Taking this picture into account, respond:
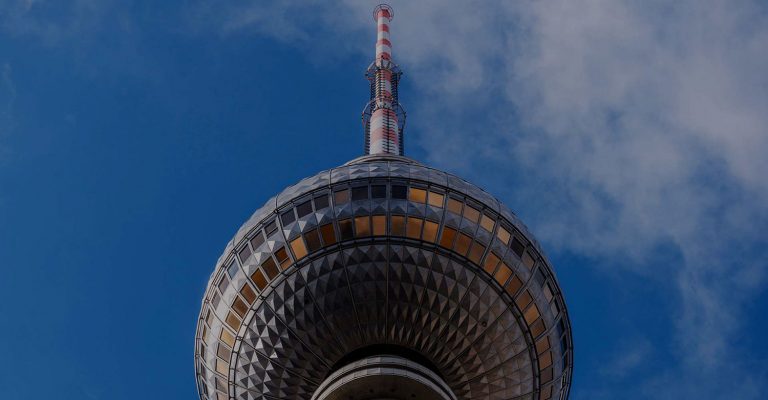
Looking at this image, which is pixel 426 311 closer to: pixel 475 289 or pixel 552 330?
pixel 475 289

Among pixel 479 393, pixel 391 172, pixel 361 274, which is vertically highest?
pixel 391 172

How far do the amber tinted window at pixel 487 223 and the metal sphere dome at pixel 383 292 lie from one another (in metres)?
0.05

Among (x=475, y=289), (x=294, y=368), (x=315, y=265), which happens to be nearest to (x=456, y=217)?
(x=475, y=289)

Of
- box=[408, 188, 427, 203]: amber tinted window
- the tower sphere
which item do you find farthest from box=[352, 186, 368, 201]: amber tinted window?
box=[408, 188, 427, 203]: amber tinted window

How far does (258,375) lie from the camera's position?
128 ft

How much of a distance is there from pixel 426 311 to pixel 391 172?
517 centimetres

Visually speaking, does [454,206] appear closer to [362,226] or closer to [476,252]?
[476,252]

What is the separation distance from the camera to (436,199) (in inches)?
1534

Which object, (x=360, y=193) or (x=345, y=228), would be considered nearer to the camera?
(x=345, y=228)

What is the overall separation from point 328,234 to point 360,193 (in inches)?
75.5

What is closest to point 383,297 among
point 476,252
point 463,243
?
point 463,243

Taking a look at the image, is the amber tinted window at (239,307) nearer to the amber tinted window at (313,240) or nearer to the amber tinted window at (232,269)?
the amber tinted window at (232,269)

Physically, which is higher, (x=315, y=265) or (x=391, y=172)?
(x=391, y=172)

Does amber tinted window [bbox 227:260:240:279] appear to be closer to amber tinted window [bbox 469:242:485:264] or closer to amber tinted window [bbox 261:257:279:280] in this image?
amber tinted window [bbox 261:257:279:280]
